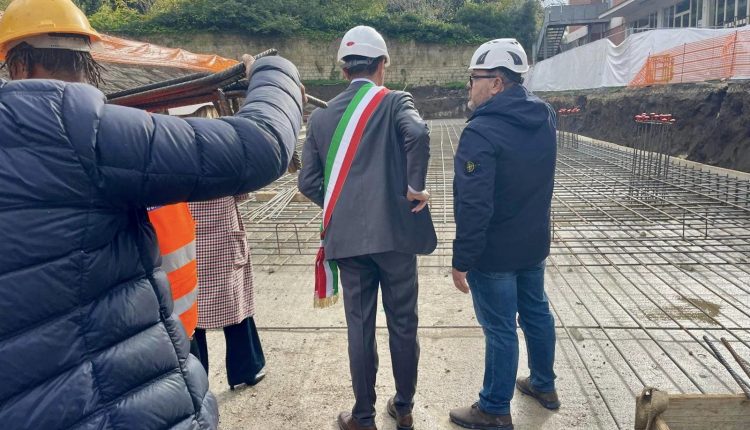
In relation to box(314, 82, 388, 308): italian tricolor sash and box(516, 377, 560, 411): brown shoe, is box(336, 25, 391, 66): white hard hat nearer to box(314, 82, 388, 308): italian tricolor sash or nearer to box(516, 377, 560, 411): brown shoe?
box(314, 82, 388, 308): italian tricolor sash

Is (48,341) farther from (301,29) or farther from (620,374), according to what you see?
(301,29)

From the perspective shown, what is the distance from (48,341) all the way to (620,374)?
283 centimetres

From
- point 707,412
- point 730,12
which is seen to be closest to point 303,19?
point 730,12

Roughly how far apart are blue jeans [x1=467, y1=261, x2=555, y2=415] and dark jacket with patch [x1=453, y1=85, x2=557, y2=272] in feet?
0.33

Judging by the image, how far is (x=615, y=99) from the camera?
14984 millimetres

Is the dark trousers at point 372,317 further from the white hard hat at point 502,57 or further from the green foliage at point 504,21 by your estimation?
the green foliage at point 504,21

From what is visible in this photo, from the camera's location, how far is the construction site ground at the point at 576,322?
2.79 metres

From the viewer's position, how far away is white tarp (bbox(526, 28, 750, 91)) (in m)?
14.1

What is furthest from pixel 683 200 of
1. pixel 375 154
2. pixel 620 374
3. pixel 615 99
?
pixel 615 99

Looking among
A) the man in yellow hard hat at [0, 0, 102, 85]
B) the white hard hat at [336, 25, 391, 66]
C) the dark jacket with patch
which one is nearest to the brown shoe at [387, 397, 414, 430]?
the dark jacket with patch

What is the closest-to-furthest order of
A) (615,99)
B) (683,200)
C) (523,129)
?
(523,129) < (683,200) < (615,99)

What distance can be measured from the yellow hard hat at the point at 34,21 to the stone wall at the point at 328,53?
107ft

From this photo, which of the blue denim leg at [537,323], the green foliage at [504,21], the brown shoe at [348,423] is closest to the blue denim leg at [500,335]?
the blue denim leg at [537,323]

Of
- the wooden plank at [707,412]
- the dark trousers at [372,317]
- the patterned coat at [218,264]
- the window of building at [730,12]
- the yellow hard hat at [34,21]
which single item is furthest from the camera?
the window of building at [730,12]
